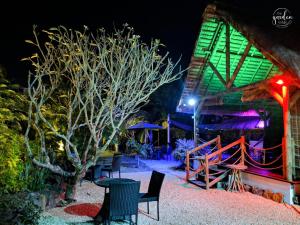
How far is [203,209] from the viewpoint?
611 centimetres

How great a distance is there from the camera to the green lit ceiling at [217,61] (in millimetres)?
9203

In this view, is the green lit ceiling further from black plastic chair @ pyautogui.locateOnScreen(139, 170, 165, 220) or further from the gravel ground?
black plastic chair @ pyautogui.locateOnScreen(139, 170, 165, 220)

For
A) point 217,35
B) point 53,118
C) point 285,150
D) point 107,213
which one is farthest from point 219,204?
point 217,35

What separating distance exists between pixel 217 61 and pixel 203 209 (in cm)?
625

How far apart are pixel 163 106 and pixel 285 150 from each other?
1472 cm

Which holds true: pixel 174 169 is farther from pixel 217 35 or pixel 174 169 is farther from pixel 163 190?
pixel 217 35

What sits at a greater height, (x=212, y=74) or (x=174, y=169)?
(x=212, y=74)

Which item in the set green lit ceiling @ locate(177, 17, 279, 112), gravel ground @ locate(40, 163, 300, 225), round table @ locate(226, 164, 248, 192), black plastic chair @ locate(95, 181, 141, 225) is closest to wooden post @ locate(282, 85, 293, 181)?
gravel ground @ locate(40, 163, 300, 225)

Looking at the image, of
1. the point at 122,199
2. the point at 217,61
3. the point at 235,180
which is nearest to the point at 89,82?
the point at 122,199

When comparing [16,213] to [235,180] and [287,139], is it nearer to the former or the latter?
[235,180]

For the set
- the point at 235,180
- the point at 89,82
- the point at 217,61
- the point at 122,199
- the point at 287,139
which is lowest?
the point at 235,180

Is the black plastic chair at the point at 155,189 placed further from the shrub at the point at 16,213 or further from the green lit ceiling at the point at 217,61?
the green lit ceiling at the point at 217,61

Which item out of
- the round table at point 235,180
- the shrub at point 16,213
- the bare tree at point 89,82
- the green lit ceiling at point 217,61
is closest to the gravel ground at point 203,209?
the round table at point 235,180

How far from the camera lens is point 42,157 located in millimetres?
6305
